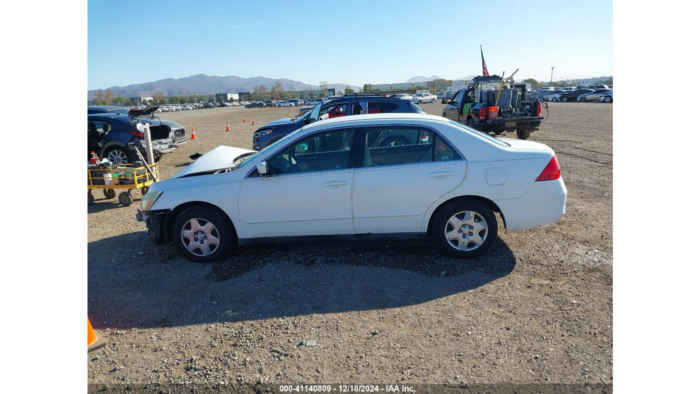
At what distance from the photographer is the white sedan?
14.8ft

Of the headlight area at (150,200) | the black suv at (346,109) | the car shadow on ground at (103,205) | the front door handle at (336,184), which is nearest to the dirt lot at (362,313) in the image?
the headlight area at (150,200)

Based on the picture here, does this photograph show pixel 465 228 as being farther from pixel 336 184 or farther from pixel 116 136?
pixel 116 136

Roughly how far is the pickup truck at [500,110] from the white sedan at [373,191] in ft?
28.0

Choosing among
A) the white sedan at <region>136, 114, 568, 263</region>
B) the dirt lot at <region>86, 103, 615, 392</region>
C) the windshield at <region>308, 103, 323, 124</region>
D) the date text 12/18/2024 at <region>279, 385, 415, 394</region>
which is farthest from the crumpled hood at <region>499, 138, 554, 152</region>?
the windshield at <region>308, 103, 323, 124</region>

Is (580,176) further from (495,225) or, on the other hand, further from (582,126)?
(582,126)

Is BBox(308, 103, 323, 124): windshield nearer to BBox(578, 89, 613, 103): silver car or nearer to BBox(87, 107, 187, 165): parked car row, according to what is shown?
BBox(87, 107, 187, 165): parked car row

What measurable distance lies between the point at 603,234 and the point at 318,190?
3643mm

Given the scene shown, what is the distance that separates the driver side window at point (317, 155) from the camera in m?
4.68

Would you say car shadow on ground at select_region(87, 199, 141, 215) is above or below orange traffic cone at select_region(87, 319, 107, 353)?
above

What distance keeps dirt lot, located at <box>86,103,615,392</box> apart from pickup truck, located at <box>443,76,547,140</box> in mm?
7731
